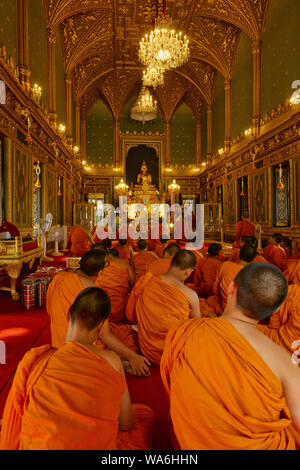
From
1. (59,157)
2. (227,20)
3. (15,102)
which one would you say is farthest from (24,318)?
(227,20)

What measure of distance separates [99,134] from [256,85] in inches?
402

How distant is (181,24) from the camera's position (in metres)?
12.1

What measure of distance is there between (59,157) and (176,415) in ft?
Result: 38.0

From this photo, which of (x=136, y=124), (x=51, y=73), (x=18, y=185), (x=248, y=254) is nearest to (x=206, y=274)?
(x=248, y=254)

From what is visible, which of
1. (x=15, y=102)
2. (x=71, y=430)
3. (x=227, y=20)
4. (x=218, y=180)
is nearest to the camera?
(x=71, y=430)

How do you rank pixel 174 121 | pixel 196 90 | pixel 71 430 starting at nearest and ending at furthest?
pixel 71 430, pixel 196 90, pixel 174 121

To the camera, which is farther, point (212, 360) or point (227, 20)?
point (227, 20)

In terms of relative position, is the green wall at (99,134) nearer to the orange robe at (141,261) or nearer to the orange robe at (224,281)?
the orange robe at (141,261)

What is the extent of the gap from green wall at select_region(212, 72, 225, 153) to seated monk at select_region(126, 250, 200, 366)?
13.6 metres

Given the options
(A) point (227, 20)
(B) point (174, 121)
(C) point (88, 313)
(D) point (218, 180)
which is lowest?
(C) point (88, 313)

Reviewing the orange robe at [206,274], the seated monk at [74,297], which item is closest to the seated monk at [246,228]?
the orange robe at [206,274]

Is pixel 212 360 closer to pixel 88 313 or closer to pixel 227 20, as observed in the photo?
pixel 88 313

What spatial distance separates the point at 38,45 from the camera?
9.11m

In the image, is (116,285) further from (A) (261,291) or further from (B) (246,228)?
(B) (246,228)
